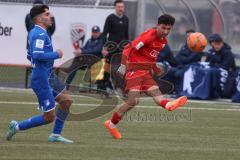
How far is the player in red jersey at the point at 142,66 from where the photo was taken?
13.1 meters

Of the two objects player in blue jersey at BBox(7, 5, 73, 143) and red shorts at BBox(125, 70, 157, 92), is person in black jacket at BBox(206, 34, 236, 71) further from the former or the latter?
player in blue jersey at BBox(7, 5, 73, 143)

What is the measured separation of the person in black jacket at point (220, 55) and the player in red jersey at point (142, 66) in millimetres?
7573

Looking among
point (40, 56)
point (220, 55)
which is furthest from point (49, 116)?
point (220, 55)

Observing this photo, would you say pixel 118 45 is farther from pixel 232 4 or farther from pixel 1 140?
pixel 1 140

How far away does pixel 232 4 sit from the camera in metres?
23.1

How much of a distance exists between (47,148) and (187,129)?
12.4ft

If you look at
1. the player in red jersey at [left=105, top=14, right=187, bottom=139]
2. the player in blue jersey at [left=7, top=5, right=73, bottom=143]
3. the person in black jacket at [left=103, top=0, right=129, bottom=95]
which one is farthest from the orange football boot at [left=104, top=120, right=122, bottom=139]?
the person in black jacket at [left=103, top=0, right=129, bottom=95]

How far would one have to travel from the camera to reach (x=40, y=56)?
1150 centimetres

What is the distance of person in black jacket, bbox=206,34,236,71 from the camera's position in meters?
21.1

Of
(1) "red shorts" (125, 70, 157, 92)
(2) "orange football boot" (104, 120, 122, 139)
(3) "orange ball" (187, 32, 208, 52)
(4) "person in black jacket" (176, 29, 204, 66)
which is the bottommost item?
(2) "orange football boot" (104, 120, 122, 139)

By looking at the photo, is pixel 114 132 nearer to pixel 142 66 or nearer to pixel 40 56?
pixel 142 66

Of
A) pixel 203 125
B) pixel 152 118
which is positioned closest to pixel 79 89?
pixel 152 118

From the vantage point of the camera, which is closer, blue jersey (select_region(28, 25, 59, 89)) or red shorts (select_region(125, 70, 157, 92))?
blue jersey (select_region(28, 25, 59, 89))

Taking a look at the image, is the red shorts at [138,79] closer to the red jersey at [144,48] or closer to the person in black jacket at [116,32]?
the red jersey at [144,48]
